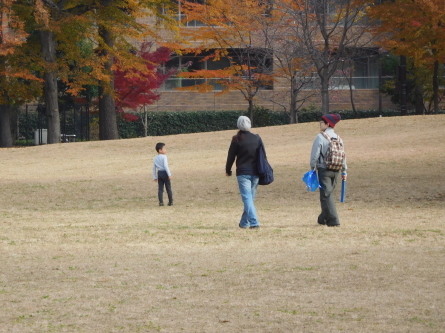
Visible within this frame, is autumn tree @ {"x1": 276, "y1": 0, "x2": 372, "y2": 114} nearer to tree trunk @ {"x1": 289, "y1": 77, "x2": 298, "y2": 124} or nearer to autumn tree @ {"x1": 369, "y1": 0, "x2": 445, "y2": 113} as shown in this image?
autumn tree @ {"x1": 369, "y1": 0, "x2": 445, "y2": 113}

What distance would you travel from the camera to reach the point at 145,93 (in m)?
42.5

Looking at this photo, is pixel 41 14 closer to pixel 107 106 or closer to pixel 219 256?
pixel 107 106

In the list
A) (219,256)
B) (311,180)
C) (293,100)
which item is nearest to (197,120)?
(293,100)

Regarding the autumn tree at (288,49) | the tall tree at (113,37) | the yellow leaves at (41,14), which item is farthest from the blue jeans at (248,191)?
the autumn tree at (288,49)

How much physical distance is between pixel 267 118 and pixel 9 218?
32.1 meters

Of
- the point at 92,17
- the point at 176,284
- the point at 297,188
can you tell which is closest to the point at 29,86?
the point at 92,17

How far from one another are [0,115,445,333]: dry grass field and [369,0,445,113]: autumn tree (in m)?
13.6

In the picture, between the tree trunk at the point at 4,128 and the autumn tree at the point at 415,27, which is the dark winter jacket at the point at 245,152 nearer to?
the autumn tree at the point at 415,27

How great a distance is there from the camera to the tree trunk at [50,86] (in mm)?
33469

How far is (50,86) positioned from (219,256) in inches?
1019

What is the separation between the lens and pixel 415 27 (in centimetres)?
3572

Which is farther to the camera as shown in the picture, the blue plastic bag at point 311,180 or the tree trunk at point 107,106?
the tree trunk at point 107,106

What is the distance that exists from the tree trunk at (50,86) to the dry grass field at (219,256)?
11933mm

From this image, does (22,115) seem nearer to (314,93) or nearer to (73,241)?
(314,93)
